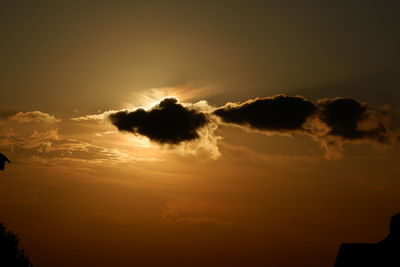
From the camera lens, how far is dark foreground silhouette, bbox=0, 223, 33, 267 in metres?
43.1

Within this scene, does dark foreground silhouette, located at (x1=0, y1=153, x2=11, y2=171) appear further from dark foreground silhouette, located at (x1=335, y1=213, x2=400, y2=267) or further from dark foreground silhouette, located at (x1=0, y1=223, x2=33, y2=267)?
dark foreground silhouette, located at (x1=335, y1=213, x2=400, y2=267)

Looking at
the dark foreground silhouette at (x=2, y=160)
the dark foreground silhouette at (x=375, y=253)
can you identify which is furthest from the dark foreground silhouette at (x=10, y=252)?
the dark foreground silhouette at (x=375, y=253)

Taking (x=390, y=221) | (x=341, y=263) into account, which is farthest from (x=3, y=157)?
(x=390, y=221)

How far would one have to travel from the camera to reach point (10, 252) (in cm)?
4372

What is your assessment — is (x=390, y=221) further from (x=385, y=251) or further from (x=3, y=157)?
(x=3, y=157)

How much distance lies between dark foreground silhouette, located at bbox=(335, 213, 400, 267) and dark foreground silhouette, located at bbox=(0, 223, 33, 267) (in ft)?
95.4

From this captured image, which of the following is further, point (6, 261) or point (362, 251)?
point (6, 261)

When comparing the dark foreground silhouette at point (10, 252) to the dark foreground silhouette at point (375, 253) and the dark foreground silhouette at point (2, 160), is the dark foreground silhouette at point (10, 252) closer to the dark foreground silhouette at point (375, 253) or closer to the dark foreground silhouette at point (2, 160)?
the dark foreground silhouette at point (2, 160)

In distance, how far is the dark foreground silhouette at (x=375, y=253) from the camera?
113 feet

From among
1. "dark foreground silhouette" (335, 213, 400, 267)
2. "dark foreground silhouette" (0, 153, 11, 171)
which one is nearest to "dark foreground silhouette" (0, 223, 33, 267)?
"dark foreground silhouette" (0, 153, 11, 171)

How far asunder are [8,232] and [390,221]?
35.0m

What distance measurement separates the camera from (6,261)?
43312 millimetres

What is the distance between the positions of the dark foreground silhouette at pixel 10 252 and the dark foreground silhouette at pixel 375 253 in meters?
29.1

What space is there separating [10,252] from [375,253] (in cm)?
3247
